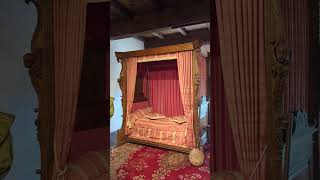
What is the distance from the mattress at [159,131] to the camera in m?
3.54

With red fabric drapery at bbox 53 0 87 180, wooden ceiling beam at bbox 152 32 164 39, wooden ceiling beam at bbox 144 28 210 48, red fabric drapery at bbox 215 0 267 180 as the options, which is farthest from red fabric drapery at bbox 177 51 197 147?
red fabric drapery at bbox 215 0 267 180

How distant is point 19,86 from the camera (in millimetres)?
1389

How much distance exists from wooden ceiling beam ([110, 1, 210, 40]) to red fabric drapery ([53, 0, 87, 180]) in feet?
4.00

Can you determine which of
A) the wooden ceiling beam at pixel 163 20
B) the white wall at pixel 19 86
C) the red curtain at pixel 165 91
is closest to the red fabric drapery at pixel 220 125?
the white wall at pixel 19 86

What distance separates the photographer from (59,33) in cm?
136

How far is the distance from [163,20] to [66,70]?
5.94ft

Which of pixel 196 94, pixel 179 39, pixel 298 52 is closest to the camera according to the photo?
pixel 298 52

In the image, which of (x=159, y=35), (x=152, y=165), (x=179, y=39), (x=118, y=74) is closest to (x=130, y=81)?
(x=118, y=74)

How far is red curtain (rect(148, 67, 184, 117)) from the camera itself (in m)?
4.21

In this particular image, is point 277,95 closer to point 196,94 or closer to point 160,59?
point 196,94

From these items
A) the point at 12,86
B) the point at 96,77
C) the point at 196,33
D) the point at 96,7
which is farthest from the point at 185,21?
the point at 12,86

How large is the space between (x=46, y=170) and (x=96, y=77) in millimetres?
691

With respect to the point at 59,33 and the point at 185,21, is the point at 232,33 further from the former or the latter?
the point at 185,21

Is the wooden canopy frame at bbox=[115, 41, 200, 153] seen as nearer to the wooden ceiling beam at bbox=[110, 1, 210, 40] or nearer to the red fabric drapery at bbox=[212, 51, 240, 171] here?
the wooden ceiling beam at bbox=[110, 1, 210, 40]
